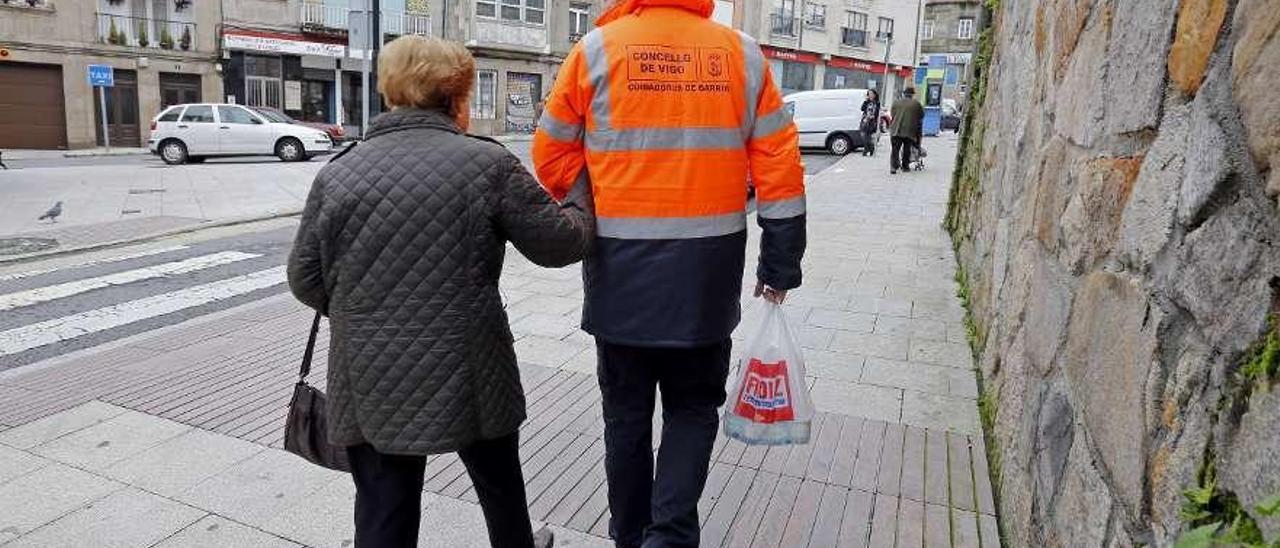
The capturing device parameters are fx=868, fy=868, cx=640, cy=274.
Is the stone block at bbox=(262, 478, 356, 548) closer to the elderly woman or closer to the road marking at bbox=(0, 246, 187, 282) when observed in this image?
the elderly woman

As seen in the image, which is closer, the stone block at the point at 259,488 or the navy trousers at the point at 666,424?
the navy trousers at the point at 666,424

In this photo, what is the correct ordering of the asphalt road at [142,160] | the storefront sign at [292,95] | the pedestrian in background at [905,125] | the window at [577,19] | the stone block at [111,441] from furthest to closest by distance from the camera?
the window at [577,19]
the storefront sign at [292,95]
the asphalt road at [142,160]
the pedestrian in background at [905,125]
the stone block at [111,441]

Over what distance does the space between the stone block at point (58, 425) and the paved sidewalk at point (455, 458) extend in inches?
0.5

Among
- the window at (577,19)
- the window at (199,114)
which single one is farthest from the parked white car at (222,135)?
the window at (577,19)

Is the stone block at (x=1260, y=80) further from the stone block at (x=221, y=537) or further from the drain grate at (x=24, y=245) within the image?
the drain grate at (x=24, y=245)

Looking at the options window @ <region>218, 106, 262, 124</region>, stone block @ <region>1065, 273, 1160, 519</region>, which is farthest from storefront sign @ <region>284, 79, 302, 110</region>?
stone block @ <region>1065, 273, 1160, 519</region>

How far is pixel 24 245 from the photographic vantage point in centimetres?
885

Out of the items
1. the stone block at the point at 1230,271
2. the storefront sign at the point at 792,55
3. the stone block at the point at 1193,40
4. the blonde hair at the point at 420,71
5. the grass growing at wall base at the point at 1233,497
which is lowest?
the grass growing at wall base at the point at 1233,497

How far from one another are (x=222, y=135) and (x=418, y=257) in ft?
69.8

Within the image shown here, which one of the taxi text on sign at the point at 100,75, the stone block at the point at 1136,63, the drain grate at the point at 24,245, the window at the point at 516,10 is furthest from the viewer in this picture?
the window at the point at 516,10

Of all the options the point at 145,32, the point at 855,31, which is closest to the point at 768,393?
the point at 145,32

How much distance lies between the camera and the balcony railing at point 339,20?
30.0 meters

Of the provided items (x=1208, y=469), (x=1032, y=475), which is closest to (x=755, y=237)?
(x=1032, y=475)

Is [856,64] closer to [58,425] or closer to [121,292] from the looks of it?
[121,292]
